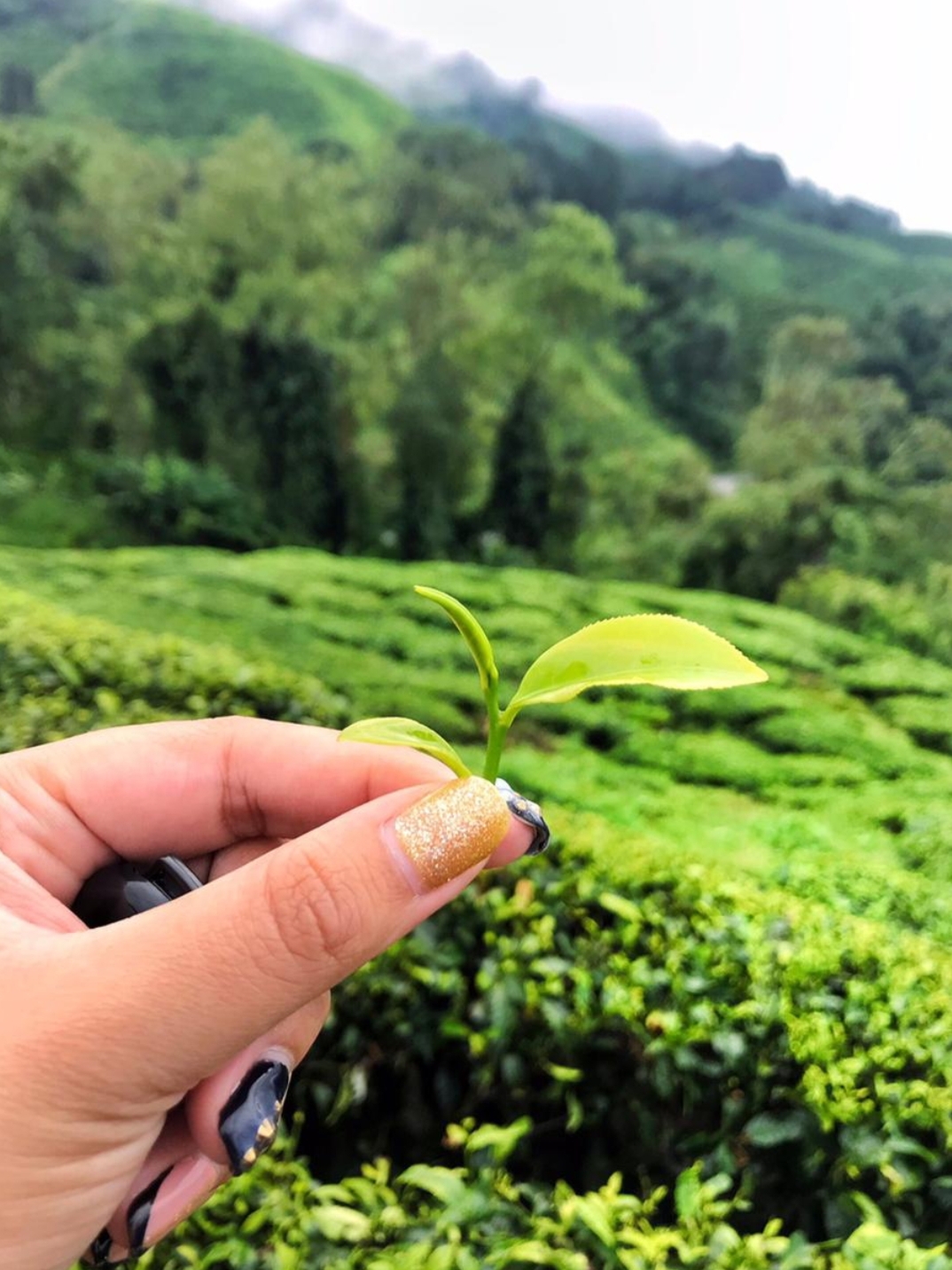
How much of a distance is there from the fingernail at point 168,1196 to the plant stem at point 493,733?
0.49m

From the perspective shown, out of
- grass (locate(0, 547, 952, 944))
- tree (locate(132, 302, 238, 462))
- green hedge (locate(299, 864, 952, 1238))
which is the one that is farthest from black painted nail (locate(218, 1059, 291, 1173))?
tree (locate(132, 302, 238, 462))

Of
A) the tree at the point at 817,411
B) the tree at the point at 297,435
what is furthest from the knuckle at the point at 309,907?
the tree at the point at 297,435

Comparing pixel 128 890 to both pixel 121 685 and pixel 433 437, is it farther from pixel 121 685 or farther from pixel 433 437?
pixel 433 437

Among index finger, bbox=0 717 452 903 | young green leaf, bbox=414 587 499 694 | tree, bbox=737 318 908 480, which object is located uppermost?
tree, bbox=737 318 908 480

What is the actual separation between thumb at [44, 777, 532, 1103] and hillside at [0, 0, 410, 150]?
5.30m

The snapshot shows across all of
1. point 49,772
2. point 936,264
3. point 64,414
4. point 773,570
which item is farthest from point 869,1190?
point 64,414

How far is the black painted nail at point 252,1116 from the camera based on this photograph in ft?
2.64

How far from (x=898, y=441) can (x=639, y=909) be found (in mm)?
2857

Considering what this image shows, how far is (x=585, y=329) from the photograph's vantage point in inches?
180

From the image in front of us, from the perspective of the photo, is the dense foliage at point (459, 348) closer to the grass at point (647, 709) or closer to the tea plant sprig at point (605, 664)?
the grass at point (647, 709)

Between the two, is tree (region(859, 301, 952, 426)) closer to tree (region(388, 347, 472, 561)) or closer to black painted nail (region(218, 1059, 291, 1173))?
tree (region(388, 347, 472, 561))

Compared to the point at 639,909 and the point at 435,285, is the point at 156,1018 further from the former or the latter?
the point at 435,285

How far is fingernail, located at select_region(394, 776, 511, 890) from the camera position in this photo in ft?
2.56

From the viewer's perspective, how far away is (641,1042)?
140 centimetres
